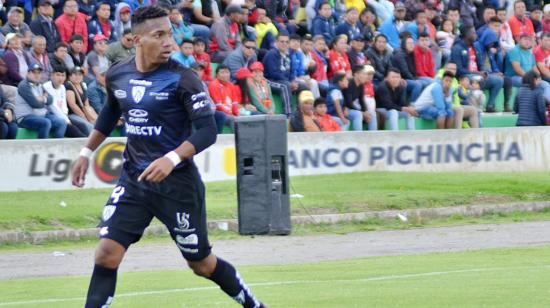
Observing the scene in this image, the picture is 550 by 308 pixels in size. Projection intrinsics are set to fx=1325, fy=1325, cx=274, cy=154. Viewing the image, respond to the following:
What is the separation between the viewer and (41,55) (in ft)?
68.8

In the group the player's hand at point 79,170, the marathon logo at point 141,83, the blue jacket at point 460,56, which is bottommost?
the blue jacket at point 460,56

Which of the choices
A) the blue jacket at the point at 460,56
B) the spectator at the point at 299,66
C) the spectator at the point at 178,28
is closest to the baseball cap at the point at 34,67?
the spectator at the point at 178,28

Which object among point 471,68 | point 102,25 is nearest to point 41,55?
point 102,25

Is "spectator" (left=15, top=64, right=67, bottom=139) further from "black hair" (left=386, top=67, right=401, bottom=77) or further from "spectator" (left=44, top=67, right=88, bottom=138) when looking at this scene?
"black hair" (left=386, top=67, right=401, bottom=77)

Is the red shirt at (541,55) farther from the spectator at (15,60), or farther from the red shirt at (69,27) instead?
the spectator at (15,60)

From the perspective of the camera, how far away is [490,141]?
80.5 feet

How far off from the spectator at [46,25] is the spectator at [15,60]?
1.12 metres

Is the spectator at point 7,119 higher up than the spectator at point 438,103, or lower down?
higher up

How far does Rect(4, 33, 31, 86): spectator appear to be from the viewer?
20.6 metres

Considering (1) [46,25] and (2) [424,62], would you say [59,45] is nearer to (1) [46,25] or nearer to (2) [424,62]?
(1) [46,25]

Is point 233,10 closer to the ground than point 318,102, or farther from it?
farther from it

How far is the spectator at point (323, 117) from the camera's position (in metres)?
23.6

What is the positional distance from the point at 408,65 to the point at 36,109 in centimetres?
935

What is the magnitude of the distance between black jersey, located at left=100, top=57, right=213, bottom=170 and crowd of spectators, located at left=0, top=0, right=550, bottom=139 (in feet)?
37.1
